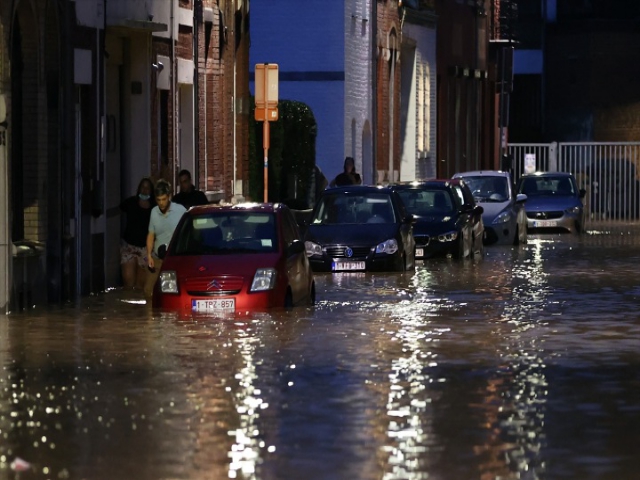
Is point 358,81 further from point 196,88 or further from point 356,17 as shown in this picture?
point 196,88

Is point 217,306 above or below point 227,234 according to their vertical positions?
below

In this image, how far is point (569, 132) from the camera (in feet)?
271

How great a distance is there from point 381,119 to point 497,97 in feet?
72.2

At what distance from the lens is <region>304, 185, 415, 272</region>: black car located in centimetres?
3222

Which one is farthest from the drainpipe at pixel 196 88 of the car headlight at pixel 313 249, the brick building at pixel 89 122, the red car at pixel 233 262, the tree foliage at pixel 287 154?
the red car at pixel 233 262

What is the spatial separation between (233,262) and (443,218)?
14843mm

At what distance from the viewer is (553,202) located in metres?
53.2

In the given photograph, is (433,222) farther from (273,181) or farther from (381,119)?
(381,119)

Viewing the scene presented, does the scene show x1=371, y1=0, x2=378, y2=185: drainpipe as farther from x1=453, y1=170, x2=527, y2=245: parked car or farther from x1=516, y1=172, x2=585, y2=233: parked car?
x1=453, y1=170, x2=527, y2=245: parked car

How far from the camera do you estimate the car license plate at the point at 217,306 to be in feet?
75.3

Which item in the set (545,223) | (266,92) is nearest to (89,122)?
(266,92)

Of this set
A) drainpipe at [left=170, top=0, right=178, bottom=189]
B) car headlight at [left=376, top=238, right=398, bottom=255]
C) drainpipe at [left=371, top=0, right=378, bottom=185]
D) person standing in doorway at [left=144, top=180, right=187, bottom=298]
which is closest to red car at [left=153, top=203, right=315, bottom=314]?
person standing in doorway at [left=144, top=180, right=187, bottom=298]

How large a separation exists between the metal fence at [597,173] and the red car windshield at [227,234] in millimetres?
43138

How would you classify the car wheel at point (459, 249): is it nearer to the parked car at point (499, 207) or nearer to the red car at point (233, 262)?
the parked car at point (499, 207)
